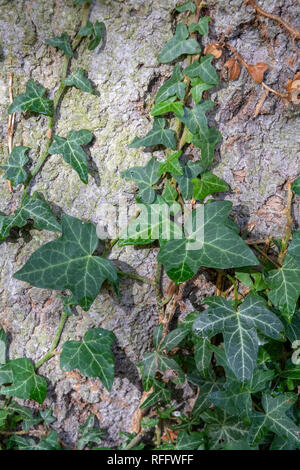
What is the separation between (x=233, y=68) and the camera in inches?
37.2

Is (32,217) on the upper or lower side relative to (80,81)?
lower

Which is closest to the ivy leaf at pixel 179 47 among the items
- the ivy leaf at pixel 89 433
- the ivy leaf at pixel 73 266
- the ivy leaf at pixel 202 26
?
the ivy leaf at pixel 202 26

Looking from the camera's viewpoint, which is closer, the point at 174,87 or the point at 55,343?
the point at 174,87

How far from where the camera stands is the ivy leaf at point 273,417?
38.9 inches

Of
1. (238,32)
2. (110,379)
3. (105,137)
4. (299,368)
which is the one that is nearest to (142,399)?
(110,379)

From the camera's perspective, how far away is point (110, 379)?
Answer: 0.96 meters

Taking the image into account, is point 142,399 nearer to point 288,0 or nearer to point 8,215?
point 8,215

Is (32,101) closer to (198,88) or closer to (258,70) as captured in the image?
(198,88)

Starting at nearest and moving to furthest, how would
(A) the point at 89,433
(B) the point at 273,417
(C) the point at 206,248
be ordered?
(C) the point at 206,248, (B) the point at 273,417, (A) the point at 89,433

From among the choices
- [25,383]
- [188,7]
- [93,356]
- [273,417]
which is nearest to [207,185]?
[188,7]

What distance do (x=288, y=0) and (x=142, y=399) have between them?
1.16 metres

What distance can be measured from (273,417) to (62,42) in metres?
1.13

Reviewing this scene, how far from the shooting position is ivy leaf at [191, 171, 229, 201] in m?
0.98

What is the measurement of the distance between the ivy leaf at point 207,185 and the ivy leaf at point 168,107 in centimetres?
17
